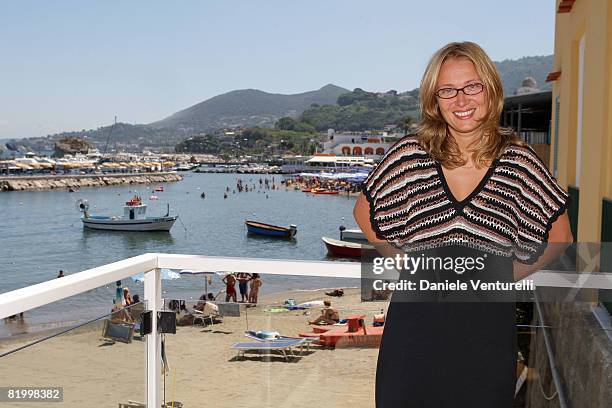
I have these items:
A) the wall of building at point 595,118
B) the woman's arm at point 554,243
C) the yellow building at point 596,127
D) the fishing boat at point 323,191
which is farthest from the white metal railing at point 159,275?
the fishing boat at point 323,191

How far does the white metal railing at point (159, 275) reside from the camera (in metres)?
2.13

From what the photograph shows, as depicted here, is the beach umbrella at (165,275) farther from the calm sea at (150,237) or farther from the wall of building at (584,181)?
the wall of building at (584,181)

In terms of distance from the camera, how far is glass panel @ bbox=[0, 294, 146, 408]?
208 cm

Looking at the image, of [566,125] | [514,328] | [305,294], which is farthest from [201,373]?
[566,125]

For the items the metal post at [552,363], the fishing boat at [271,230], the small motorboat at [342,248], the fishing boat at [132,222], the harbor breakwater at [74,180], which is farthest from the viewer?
the harbor breakwater at [74,180]

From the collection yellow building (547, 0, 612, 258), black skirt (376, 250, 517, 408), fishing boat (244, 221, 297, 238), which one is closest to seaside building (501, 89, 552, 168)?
yellow building (547, 0, 612, 258)

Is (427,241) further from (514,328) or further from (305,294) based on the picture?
Answer: (305,294)

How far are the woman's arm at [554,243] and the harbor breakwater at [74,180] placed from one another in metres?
88.1

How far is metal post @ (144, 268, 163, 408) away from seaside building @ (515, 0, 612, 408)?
1324mm

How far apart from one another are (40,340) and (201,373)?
0.67m

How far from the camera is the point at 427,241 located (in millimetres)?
1633

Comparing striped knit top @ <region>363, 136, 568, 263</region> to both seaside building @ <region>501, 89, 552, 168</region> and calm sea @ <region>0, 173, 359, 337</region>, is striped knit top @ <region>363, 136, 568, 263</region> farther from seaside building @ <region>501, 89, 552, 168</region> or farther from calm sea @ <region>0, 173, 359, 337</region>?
seaside building @ <region>501, 89, 552, 168</region>

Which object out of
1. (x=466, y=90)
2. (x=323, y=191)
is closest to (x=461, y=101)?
(x=466, y=90)

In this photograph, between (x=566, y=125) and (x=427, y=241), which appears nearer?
(x=427, y=241)
